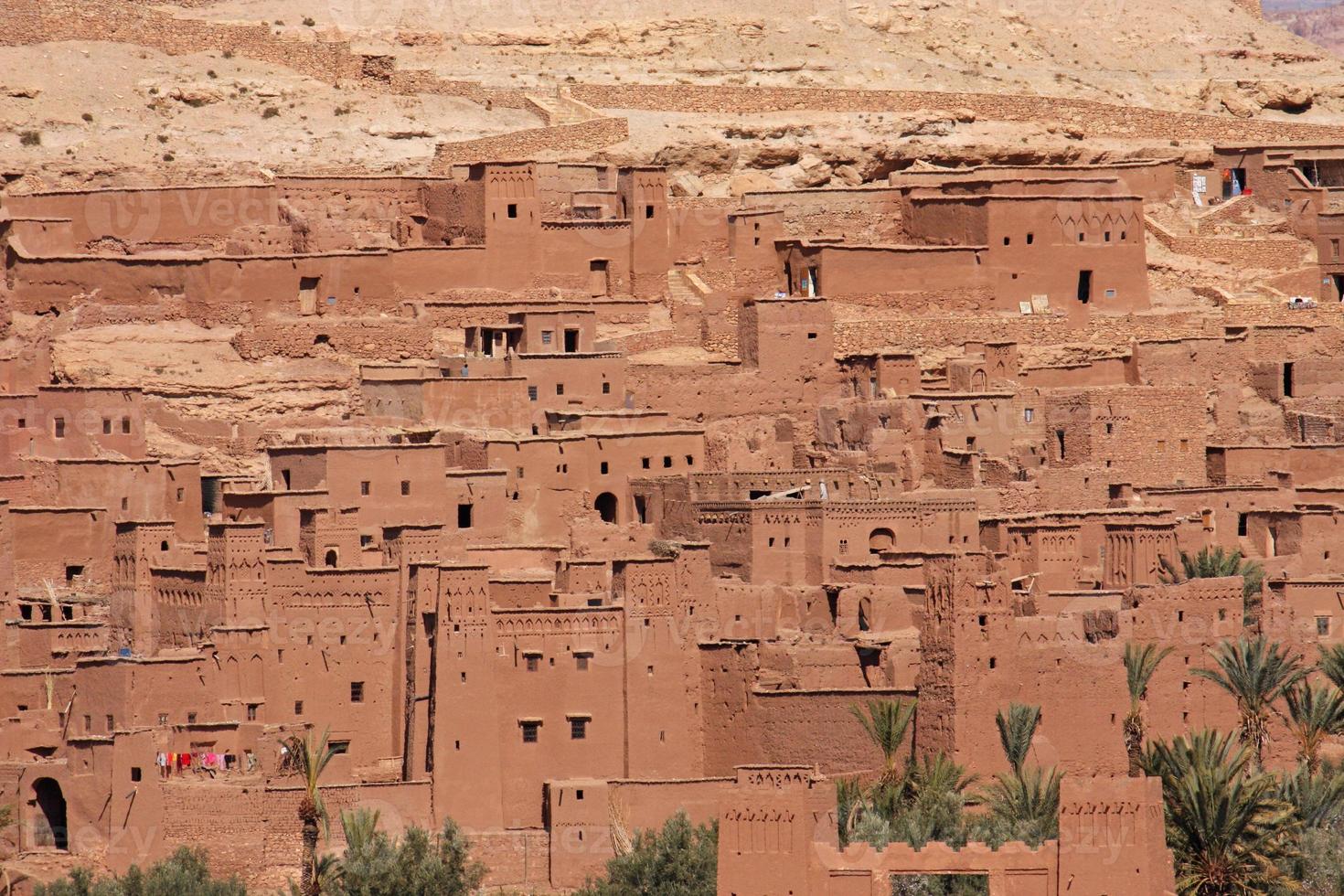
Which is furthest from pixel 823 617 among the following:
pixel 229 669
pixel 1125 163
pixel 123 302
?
pixel 1125 163

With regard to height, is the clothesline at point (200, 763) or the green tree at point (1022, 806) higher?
the clothesline at point (200, 763)

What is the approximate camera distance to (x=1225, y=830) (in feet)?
140

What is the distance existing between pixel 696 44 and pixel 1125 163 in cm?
869

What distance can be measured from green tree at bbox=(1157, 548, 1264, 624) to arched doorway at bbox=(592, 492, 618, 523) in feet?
24.5

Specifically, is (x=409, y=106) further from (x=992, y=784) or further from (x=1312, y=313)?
(x=992, y=784)

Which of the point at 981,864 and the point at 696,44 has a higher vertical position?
the point at 696,44

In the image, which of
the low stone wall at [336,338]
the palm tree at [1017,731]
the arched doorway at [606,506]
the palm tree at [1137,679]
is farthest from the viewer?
the low stone wall at [336,338]

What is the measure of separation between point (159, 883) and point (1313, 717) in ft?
46.9

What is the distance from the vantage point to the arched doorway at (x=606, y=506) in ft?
171

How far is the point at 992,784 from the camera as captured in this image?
45.7 m

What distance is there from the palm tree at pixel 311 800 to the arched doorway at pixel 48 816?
2.85 m

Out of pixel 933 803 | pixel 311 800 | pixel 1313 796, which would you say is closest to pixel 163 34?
pixel 311 800

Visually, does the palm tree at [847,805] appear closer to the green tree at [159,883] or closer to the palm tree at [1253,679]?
the palm tree at [1253,679]

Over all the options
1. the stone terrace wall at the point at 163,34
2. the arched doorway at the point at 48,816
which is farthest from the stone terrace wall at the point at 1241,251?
the arched doorway at the point at 48,816
